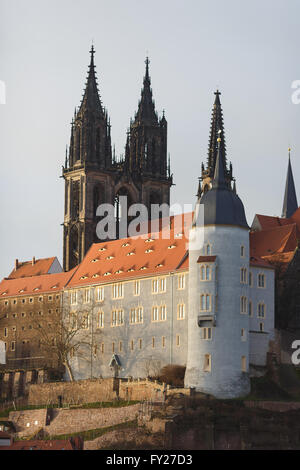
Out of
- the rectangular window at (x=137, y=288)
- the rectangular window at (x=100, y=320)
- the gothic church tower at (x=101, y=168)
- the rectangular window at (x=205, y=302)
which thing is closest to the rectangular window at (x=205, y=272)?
the rectangular window at (x=205, y=302)

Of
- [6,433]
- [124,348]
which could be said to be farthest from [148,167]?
[6,433]

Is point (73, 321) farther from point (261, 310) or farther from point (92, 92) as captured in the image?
point (92, 92)

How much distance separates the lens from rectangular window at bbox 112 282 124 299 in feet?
488

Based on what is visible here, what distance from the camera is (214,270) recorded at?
13362 cm

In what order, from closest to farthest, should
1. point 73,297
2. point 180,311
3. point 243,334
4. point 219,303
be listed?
1. point 219,303
2. point 243,334
3. point 180,311
4. point 73,297

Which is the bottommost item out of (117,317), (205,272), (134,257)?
(117,317)

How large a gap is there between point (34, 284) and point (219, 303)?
1452 inches

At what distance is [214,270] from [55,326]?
24.8 m

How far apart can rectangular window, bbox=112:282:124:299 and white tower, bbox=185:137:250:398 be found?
14.4m

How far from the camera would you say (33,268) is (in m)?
176

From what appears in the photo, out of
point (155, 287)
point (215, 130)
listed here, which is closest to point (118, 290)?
point (155, 287)

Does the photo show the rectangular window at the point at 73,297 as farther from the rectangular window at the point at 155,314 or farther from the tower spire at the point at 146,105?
the tower spire at the point at 146,105

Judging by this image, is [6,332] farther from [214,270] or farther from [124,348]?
[214,270]

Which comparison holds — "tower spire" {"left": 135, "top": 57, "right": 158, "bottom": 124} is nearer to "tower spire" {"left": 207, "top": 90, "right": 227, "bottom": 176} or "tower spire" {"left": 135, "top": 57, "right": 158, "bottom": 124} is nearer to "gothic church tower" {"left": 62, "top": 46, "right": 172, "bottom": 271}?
"gothic church tower" {"left": 62, "top": 46, "right": 172, "bottom": 271}
